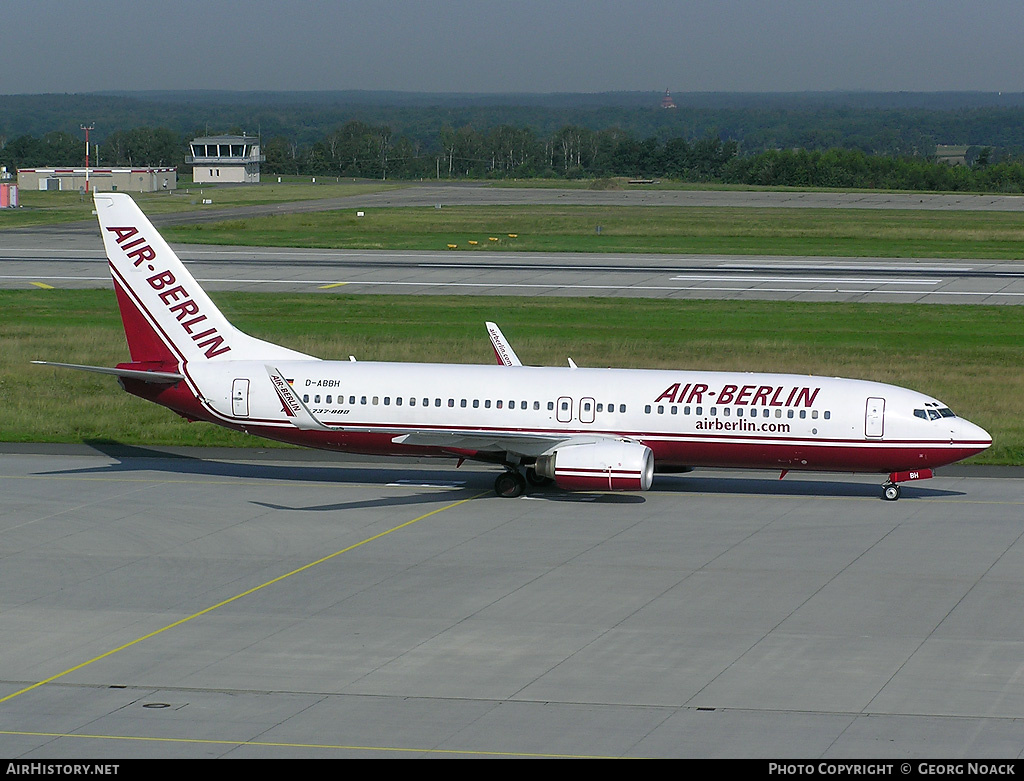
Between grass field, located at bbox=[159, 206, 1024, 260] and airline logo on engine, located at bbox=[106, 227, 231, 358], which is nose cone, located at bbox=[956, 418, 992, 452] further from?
grass field, located at bbox=[159, 206, 1024, 260]

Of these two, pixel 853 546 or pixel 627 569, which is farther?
pixel 853 546

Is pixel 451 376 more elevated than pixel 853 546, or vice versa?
pixel 451 376

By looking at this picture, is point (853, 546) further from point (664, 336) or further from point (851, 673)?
point (664, 336)

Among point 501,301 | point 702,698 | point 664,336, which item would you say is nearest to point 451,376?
point 702,698

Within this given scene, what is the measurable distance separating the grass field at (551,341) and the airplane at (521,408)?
25.7 ft

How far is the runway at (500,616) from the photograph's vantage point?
21.7 m

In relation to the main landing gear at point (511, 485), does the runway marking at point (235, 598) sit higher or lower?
lower

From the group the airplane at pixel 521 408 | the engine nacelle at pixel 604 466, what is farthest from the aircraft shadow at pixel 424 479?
the engine nacelle at pixel 604 466

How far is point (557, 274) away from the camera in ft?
313

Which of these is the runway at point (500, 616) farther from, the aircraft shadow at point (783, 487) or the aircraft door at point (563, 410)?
the aircraft door at point (563, 410)

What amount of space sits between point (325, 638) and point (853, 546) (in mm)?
14192

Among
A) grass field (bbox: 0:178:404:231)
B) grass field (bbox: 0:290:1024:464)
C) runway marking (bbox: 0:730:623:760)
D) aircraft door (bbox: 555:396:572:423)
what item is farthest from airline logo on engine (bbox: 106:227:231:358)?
grass field (bbox: 0:178:404:231)

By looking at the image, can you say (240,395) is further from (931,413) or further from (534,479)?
(931,413)

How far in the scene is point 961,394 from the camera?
176ft
